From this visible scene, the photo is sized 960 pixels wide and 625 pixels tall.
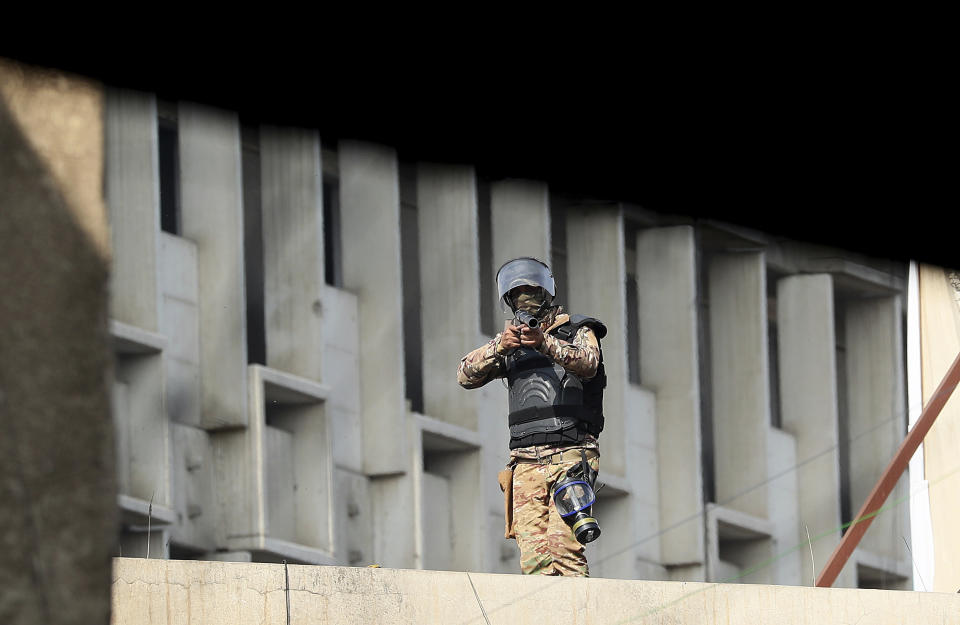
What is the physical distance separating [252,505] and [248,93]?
12.4 metres

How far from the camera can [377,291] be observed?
845 inches

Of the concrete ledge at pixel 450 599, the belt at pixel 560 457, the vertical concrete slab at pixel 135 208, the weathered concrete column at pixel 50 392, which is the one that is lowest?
the weathered concrete column at pixel 50 392

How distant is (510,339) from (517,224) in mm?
15534

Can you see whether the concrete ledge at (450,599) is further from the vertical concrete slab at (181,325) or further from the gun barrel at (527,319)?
the vertical concrete slab at (181,325)

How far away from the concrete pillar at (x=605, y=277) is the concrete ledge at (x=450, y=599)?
18044mm

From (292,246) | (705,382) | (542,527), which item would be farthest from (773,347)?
(542,527)

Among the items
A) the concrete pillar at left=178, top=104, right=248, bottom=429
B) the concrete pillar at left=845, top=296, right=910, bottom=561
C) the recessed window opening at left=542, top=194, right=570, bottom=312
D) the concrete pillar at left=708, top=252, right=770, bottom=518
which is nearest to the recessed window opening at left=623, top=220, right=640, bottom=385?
the recessed window opening at left=542, top=194, right=570, bottom=312

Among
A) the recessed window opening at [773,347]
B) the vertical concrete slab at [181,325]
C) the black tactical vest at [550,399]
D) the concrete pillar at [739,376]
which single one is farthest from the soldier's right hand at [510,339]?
the recessed window opening at [773,347]

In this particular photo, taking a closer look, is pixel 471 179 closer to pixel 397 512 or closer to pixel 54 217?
pixel 397 512

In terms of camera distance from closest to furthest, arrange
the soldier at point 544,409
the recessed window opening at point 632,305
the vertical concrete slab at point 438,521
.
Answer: the soldier at point 544,409, the vertical concrete slab at point 438,521, the recessed window opening at point 632,305

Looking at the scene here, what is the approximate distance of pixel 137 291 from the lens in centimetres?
1894

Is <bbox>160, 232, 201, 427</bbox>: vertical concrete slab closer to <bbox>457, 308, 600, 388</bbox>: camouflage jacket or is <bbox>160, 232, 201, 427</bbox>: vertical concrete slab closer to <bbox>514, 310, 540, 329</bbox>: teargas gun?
<bbox>457, 308, 600, 388</bbox>: camouflage jacket

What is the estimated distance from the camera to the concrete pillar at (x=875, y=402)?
2873cm

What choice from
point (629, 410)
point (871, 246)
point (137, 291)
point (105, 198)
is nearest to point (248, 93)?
point (105, 198)
